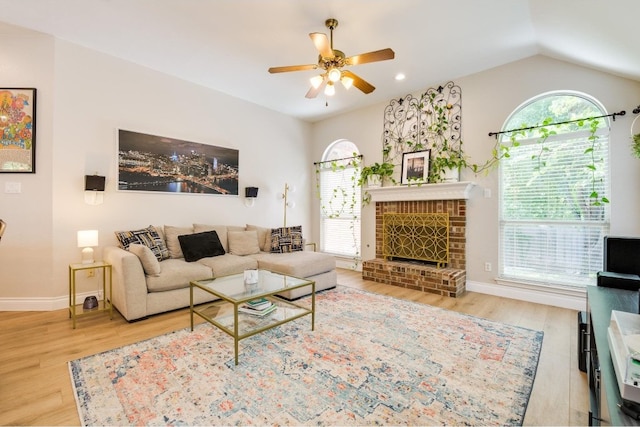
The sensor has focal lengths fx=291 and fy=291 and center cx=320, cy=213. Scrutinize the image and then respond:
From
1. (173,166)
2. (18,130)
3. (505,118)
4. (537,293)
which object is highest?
(505,118)

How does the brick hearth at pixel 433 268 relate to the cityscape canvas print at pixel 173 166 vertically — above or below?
below

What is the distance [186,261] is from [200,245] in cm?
27

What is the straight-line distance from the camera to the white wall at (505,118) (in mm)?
3031

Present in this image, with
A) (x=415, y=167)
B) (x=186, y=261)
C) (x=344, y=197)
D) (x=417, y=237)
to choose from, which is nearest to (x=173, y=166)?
(x=186, y=261)

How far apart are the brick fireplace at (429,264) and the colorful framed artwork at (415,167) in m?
0.16

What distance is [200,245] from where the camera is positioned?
12.3 feet

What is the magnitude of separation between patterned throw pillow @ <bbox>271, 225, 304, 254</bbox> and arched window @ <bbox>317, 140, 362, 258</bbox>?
4.58ft

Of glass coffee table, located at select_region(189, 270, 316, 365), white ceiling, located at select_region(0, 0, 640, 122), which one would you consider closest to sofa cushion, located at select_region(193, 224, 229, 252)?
glass coffee table, located at select_region(189, 270, 316, 365)

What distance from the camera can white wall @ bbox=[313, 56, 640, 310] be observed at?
303 cm

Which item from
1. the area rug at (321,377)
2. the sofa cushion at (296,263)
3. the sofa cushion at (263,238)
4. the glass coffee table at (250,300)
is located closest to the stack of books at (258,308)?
the glass coffee table at (250,300)

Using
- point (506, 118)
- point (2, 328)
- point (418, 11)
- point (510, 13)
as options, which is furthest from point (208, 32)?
point (506, 118)

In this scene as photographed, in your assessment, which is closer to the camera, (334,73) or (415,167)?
(334,73)

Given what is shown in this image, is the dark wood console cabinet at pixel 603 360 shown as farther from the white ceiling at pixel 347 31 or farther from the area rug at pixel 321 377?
the white ceiling at pixel 347 31

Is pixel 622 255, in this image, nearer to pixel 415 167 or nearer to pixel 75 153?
pixel 415 167
